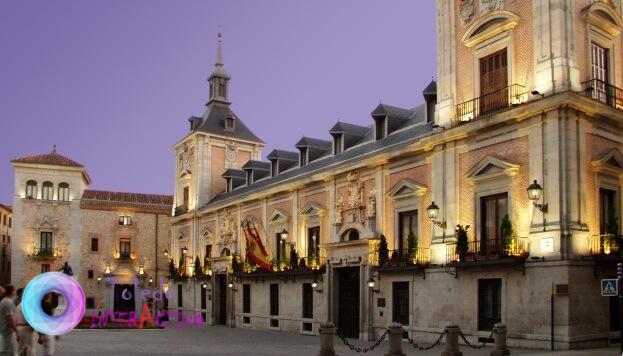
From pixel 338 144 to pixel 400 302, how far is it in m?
11.8

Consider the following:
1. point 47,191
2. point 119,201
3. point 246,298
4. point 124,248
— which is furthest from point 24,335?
point 119,201

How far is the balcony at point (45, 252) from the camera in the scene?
5856 cm

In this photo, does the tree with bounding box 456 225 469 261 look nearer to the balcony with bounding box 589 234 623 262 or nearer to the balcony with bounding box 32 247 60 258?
the balcony with bounding box 589 234 623 262

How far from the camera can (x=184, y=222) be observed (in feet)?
180

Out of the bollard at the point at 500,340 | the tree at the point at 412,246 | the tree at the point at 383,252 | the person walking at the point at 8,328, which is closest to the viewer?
the person walking at the point at 8,328

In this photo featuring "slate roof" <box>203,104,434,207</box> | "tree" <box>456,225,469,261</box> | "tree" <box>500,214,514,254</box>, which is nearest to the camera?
"tree" <box>500,214,514,254</box>

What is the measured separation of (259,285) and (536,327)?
22.0 meters

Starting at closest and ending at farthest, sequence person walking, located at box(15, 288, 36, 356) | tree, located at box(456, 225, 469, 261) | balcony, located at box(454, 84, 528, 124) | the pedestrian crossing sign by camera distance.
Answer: person walking, located at box(15, 288, 36, 356)
the pedestrian crossing sign
balcony, located at box(454, 84, 528, 124)
tree, located at box(456, 225, 469, 261)

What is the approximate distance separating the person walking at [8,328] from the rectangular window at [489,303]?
1585 cm

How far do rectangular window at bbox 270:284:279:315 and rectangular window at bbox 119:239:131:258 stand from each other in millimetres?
25358

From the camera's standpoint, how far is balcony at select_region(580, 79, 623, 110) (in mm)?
23172

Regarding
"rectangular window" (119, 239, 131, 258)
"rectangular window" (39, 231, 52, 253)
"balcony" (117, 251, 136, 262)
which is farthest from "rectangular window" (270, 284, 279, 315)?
"rectangular window" (39, 231, 52, 253)

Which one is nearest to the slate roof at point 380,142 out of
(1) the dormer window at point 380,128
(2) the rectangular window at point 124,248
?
(1) the dormer window at point 380,128

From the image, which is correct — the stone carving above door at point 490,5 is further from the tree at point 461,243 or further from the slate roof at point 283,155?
the slate roof at point 283,155
